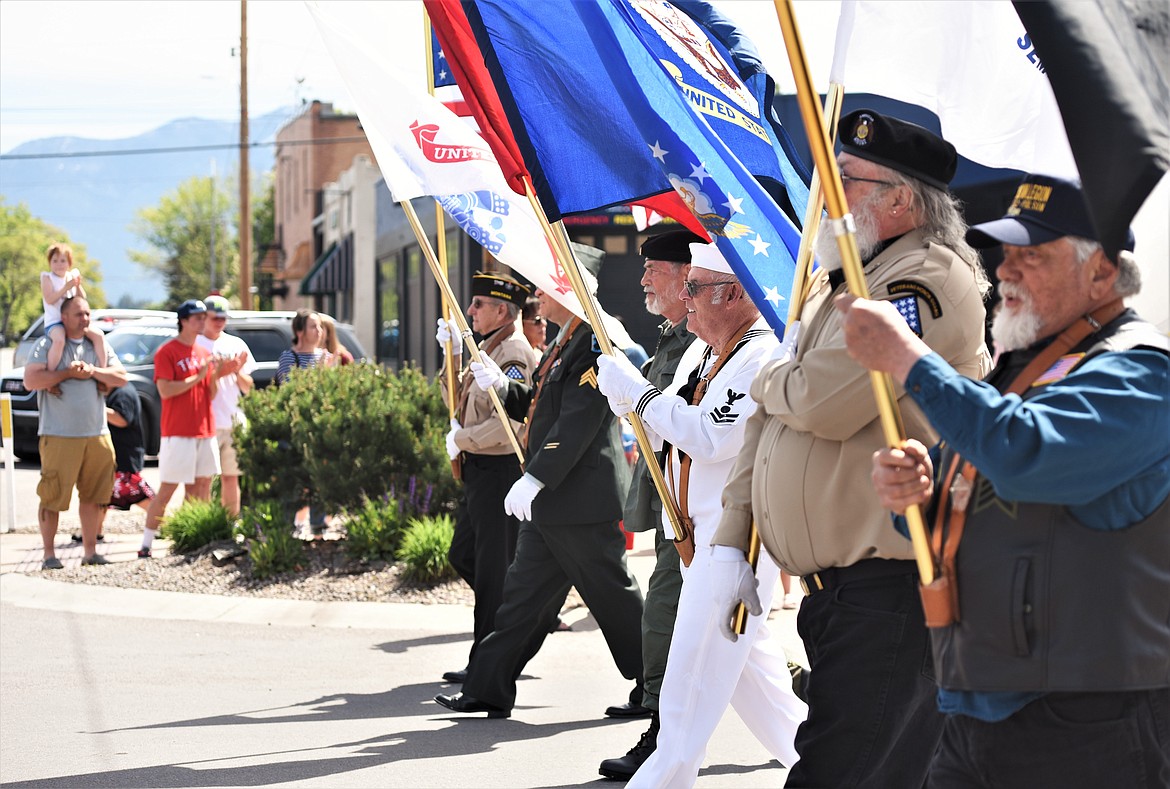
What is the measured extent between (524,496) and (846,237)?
3.67 meters

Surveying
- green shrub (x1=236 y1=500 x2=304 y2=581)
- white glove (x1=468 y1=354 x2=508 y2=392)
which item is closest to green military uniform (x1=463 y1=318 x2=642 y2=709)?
white glove (x1=468 y1=354 x2=508 y2=392)

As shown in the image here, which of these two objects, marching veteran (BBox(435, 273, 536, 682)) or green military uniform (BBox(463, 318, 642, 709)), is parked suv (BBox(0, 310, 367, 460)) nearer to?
marching veteran (BBox(435, 273, 536, 682))

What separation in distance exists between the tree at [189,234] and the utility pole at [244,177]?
6888 cm

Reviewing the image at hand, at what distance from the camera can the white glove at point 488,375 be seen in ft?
23.1

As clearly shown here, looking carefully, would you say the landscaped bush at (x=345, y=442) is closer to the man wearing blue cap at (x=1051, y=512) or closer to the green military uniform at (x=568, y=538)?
the green military uniform at (x=568, y=538)

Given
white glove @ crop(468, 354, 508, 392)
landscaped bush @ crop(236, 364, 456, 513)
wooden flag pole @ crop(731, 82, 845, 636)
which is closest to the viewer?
wooden flag pole @ crop(731, 82, 845, 636)

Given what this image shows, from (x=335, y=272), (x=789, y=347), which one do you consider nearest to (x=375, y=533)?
(x=789, y=347)

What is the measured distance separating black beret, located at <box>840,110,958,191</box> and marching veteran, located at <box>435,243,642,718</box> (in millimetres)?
2668

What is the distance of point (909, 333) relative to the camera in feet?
9.20

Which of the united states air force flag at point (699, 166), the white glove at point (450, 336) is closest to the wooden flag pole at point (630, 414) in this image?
the united states air force flag at point (699, 166)

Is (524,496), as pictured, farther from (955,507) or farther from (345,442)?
(345,442)

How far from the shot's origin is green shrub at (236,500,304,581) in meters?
10.2

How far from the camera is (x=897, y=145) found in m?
3.76

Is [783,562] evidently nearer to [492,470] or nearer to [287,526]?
[492,470]
